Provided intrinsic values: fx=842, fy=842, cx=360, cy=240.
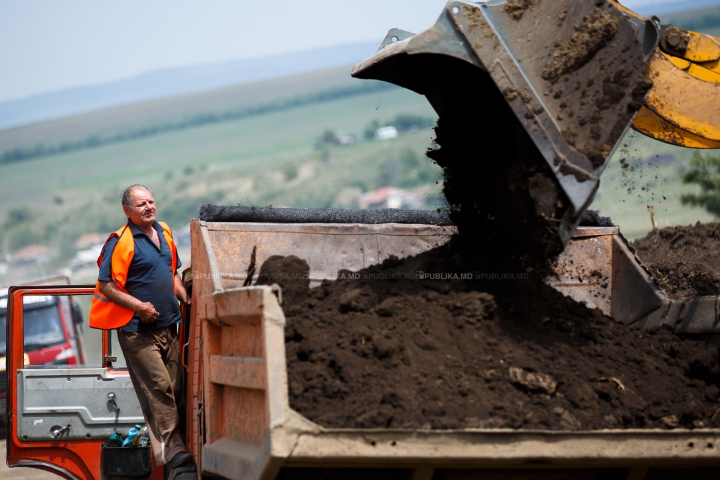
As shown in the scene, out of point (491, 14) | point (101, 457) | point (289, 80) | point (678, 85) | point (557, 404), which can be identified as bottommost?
point (289, 80)

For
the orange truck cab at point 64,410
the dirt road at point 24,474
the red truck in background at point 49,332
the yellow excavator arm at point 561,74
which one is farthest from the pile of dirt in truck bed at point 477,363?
the red truck in background at point 49,332

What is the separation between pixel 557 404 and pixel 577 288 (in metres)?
1.80

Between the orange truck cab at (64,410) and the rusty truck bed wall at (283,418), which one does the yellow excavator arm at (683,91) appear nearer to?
the rusty truck bed wall at (283,418)

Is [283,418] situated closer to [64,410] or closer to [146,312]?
[146,312]

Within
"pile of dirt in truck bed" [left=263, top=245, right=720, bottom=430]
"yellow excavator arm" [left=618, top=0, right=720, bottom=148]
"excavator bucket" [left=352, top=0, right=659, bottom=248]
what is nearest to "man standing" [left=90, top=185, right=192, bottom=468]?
"pile of dirt in truck bed" [left=263, top=245, right=720, bottom=430]

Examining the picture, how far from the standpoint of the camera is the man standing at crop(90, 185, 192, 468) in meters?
4.63

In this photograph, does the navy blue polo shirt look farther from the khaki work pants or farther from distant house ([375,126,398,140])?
distant house ([375,126,398,140])

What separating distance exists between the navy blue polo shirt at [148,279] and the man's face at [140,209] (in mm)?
53

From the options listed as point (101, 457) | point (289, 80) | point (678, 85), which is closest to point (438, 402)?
point (678, 85)

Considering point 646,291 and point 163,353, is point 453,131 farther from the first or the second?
point 163,353

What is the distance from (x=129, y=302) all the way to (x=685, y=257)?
486 centimetres

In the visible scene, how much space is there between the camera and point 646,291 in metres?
4.71

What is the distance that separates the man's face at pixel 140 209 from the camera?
188 inches

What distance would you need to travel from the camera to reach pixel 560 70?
384 cm
